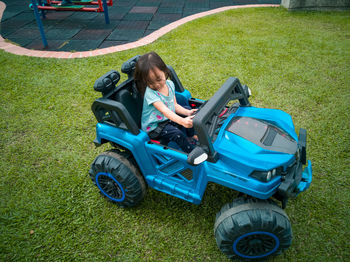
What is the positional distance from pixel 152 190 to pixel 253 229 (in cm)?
108

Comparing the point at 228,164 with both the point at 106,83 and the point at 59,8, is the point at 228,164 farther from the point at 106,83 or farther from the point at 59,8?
the point at 59,8

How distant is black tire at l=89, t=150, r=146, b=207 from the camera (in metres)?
2.07

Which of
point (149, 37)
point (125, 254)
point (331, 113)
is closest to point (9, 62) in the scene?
point (149, 37)

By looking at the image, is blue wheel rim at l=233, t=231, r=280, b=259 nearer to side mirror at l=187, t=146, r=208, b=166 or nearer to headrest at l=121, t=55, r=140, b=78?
A: side mirror at l=187, t=146, r=208, b=166

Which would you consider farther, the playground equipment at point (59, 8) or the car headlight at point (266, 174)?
the playground equipment at point (59, 8)

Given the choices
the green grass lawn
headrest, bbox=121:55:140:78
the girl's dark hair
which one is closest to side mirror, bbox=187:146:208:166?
the girl's dark hair

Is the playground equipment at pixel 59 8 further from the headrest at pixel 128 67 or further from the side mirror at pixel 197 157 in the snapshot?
the side mirror at pixel 197 157

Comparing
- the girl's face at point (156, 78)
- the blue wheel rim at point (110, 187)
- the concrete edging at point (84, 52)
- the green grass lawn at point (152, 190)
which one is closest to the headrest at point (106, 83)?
the girl's face at point (156, 78)

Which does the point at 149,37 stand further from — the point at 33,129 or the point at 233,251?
the point at 233,251

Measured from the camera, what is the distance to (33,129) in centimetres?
317

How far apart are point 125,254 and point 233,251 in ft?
2.72

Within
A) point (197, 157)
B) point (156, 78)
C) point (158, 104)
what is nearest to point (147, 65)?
point (156, 78)

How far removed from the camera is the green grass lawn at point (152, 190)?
6.76 feet

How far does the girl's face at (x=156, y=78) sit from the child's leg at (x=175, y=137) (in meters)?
0.35
